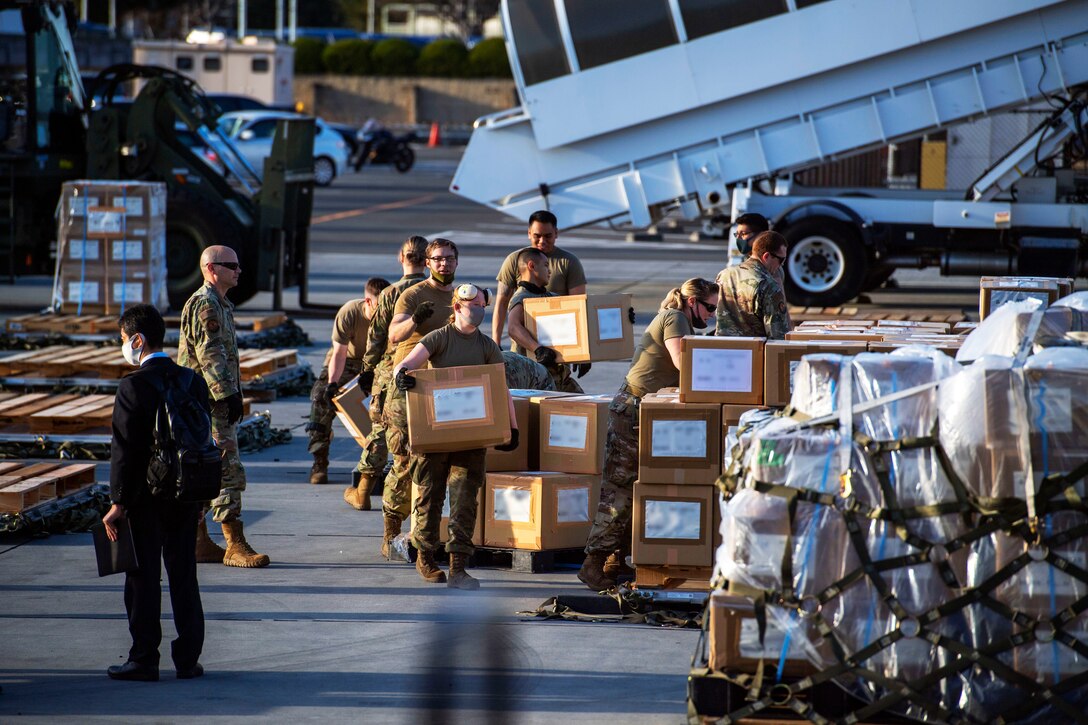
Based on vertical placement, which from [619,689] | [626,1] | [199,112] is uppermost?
[626,1]

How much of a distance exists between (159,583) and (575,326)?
4749 mm

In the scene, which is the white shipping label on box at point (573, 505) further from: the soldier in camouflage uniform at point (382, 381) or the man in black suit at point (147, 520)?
the man in black suit at point (147, 520)

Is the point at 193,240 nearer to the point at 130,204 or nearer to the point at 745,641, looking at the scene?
the point at 130,204

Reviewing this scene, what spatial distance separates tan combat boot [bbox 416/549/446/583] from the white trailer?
1111cm

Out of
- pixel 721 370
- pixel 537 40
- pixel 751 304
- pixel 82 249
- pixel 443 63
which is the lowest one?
pixel 721 370

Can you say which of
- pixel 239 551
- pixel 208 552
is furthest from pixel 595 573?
pixel 208 552

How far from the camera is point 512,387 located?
995 centimetres

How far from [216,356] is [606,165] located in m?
11.2

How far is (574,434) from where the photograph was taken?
912cm

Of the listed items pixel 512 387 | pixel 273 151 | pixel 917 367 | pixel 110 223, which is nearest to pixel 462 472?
pixel 512 387

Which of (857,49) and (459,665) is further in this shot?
(857,49)

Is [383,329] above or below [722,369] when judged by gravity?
above

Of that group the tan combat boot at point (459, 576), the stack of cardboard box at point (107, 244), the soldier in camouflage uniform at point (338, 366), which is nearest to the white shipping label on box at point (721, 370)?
the tan combat boot at point (459, 576)

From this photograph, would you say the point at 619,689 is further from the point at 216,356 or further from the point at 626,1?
the point at 626,1
